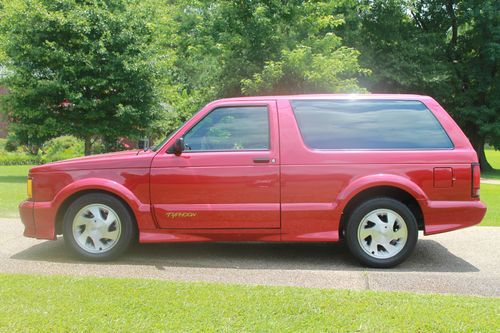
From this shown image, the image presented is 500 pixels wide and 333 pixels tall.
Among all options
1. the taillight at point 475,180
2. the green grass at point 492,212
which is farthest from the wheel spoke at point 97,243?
the green grass at point 492,212

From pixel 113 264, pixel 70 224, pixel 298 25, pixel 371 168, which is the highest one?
pixel 298 25

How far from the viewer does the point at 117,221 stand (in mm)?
5652

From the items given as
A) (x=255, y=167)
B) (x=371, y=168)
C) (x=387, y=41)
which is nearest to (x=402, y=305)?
(x=371, y=168)

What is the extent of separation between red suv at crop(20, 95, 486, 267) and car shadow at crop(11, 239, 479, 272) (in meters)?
0.29

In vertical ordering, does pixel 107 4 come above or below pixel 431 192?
above

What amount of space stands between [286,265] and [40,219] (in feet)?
9.27

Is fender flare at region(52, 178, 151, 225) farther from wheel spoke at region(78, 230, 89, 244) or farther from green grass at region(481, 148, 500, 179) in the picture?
green grass at region(481, 148, 500, 179)

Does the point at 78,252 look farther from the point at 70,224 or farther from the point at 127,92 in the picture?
the point at 127,92

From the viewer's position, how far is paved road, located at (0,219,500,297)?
4.91 metres

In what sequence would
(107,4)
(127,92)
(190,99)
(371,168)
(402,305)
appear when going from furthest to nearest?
(190,99)
(107,4)
(127,92)
(371,168)
(402,305)

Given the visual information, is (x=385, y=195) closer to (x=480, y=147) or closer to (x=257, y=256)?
(x=257, y=256)

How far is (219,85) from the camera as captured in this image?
2091 centimetres

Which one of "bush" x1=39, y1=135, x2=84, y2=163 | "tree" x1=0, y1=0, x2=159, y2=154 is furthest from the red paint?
"bush" x1=39, y1=135, x2=84, y2=163

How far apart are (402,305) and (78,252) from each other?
11.6 ft
